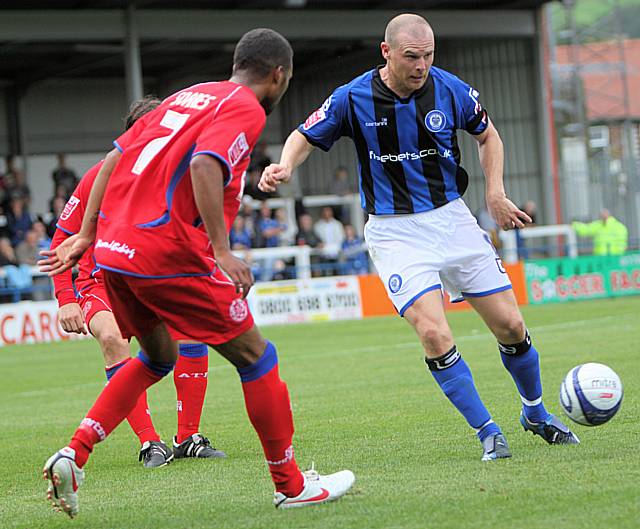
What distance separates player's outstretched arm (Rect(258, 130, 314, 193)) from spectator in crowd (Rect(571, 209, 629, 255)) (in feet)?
73.2

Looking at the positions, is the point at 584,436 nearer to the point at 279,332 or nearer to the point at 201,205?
the point at 201,205

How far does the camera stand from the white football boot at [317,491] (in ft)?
16.6

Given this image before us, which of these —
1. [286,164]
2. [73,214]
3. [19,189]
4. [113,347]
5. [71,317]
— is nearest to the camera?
[286,164]

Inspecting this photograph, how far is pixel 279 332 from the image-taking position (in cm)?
2014

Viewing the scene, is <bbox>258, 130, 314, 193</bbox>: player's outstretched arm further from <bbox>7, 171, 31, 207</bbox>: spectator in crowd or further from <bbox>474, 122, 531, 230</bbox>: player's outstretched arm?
<bbox>7, 171, 31, 207</bbox>: spectator in crowd

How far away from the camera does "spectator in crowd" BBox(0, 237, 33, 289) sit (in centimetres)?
2277

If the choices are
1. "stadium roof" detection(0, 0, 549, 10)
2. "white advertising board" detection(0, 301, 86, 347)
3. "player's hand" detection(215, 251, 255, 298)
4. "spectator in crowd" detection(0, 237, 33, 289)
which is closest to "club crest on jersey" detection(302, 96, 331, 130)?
"player's hand" detection(215, 251, 255, 298)

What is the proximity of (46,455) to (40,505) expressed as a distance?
2.02 meters

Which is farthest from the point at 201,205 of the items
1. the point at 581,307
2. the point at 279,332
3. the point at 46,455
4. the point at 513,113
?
the point at 513,113

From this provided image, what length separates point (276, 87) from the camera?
4980 millimetres

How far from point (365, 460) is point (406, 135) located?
1.77 meters

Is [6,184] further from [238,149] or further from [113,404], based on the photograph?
[238,149]

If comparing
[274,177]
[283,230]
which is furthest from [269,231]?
[274,177]

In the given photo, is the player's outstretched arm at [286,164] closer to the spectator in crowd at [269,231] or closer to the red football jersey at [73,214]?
the red football jersey at [73,214]
